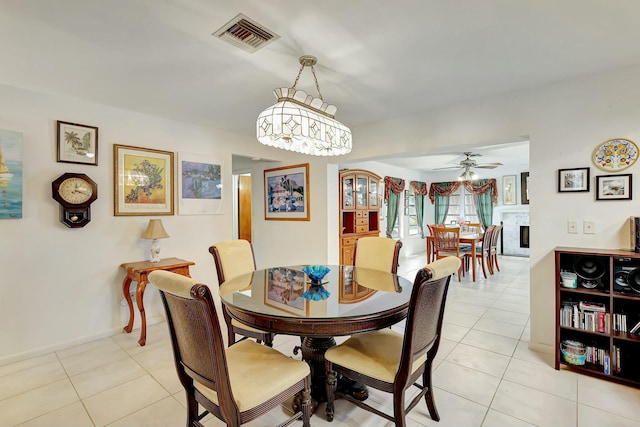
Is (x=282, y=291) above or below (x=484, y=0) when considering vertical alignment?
below

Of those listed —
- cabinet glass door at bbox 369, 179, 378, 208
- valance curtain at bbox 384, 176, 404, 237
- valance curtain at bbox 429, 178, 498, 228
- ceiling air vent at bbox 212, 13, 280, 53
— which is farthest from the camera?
valance curtain at bbox 429, 178, 498, 228

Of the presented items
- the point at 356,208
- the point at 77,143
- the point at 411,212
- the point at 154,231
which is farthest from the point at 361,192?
the point at 77,143

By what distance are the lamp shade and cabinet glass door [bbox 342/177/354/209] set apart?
3.02 metres

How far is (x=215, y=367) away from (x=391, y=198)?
6253 millimetres

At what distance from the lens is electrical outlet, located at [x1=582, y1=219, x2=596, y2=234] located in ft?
7.93

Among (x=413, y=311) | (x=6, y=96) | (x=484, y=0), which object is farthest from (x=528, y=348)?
(x=6, y=96)

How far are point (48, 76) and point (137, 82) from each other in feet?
2.11

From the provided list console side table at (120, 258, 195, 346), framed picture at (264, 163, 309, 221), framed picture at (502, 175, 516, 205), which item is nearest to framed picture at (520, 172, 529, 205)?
framed picture at (502, 175, 516, 205)

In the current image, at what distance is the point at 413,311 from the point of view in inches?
56.4

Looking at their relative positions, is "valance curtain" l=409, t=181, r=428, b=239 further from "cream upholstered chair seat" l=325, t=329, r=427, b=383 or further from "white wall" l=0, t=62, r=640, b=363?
"cream upholstered chair seat" l=325, t=329, r=427, b=383

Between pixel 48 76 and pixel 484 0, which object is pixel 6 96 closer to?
pixel 48 76

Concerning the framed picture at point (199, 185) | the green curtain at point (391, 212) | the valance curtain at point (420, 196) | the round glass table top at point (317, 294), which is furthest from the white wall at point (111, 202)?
the valance curtain at point (420, 196)

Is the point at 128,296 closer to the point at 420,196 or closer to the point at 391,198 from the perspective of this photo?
the point at 391,198

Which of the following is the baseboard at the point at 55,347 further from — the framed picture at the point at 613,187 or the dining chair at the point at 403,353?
the framed picture at the point at 613,187
